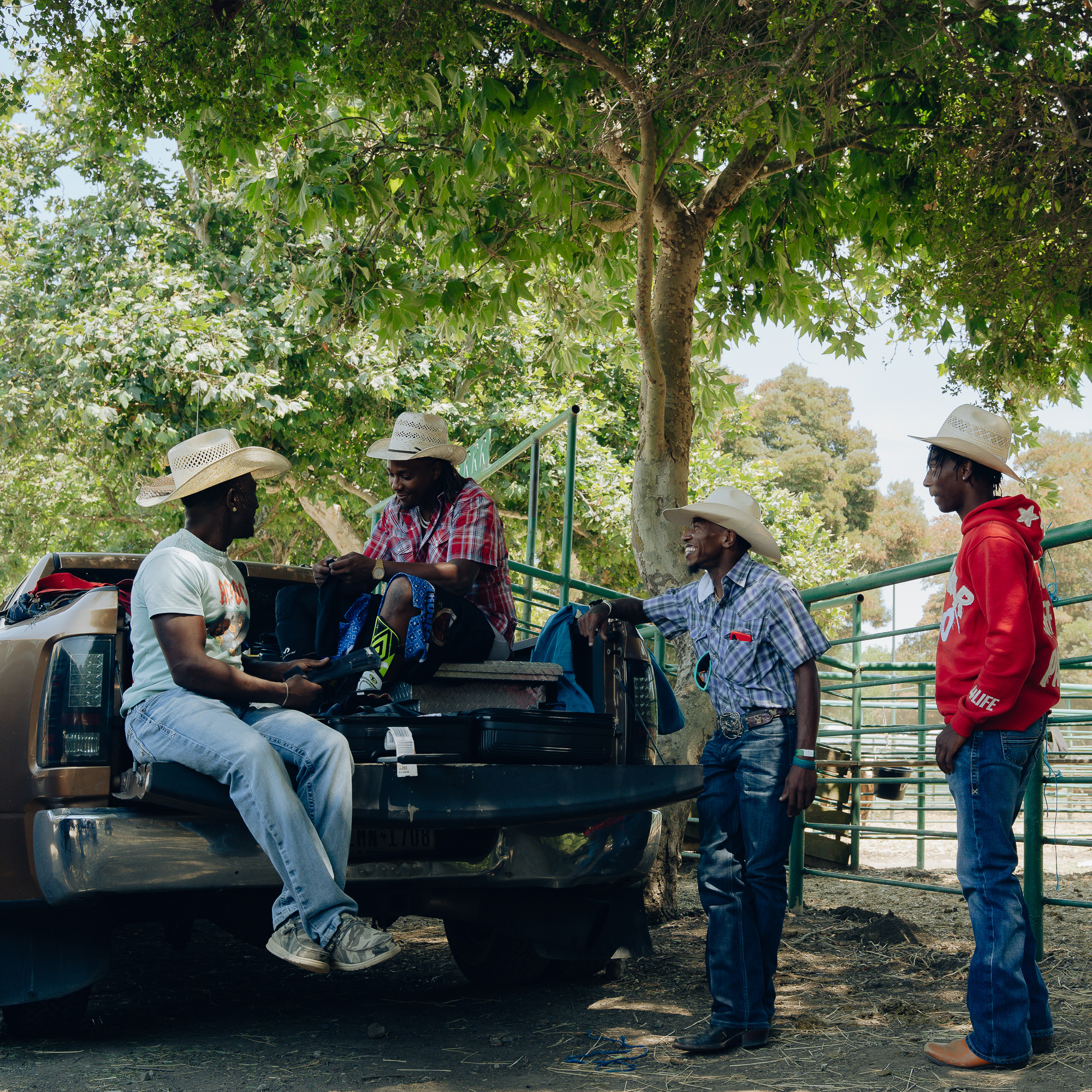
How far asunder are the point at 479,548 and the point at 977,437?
2028 mm

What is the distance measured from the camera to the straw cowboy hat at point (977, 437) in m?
3.62

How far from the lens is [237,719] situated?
355cm

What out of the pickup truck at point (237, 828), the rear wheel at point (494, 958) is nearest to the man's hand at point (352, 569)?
the pickup truck at point (237, 828)

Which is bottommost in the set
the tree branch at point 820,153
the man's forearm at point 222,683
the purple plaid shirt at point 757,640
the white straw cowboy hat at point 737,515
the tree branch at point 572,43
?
the man's forearm at point 222,683

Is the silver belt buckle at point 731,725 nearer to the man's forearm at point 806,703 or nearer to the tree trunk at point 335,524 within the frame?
the man's forearm at point 806,703

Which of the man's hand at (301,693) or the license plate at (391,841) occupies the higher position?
the man's hand at (301,693)

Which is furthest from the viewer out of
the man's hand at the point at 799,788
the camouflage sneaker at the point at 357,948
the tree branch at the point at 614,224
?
the tree branch at the point at 614,224

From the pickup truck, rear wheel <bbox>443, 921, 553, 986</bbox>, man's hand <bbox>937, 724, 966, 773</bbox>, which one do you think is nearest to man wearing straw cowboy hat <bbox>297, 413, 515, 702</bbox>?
the pickup truck

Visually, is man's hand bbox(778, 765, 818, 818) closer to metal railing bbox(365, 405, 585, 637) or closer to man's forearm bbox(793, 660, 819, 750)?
man's forearm bbox(793, 660, 819, 750)

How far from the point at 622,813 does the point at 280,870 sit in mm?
1163

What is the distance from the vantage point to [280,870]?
10.8 ft

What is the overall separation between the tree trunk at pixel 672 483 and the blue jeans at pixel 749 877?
1.87 metres

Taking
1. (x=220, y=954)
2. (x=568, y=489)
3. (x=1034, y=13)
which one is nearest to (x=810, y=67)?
(x=1034, y=13)

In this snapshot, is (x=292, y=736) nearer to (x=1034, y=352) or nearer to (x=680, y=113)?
(x=680, y=113)
